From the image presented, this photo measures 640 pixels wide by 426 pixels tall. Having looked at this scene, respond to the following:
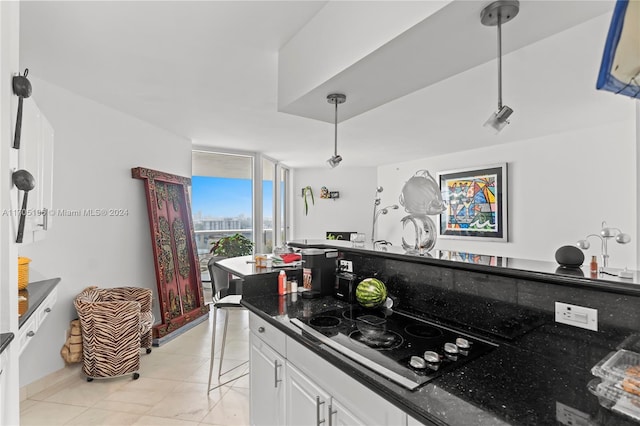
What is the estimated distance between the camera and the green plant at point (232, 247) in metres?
4.70

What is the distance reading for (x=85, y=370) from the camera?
2.73m

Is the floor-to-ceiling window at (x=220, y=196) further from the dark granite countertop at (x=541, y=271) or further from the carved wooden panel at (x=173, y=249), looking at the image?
the dark granite countertop at (x=541, y=271)

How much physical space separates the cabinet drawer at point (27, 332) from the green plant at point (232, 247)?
2.71 meters

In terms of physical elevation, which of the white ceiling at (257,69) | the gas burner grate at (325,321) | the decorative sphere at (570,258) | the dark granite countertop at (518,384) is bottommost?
the gas burner grate at (325,321)

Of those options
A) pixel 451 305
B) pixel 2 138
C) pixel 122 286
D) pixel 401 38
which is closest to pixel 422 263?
pixel 451 305

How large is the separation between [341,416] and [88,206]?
3075 mm

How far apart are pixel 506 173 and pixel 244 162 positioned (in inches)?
160

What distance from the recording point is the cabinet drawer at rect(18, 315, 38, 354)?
1664 millimetres

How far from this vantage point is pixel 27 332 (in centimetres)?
180

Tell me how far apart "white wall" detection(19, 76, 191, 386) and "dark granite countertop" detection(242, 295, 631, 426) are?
Answer: 262 cm

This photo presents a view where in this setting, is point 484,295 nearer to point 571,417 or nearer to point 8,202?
point 571,417

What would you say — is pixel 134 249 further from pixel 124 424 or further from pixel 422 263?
pixel 422 263

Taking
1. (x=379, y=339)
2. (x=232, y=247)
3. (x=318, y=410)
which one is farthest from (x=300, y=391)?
(x=232, y=247)

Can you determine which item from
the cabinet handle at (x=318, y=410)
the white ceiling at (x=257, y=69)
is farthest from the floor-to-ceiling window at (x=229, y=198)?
the cabinet handle at (x=318, y=410)
